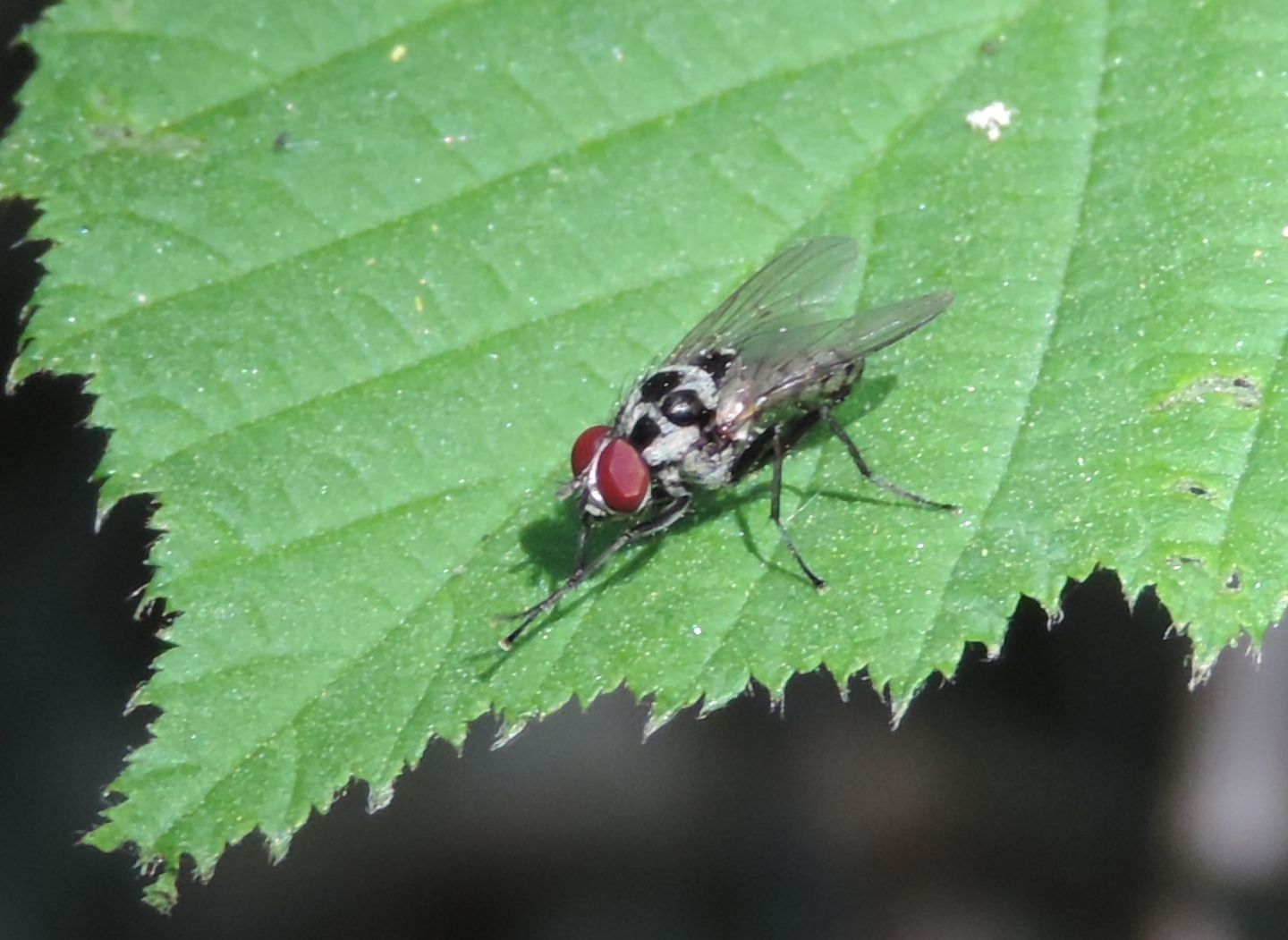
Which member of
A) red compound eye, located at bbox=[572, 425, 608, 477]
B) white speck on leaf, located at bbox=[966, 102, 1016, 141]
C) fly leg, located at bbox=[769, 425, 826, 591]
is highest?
white speck on leaf, located at bbox=[966, 102, 1016, 141]

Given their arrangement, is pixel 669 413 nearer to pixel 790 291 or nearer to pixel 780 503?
pixel 780 503

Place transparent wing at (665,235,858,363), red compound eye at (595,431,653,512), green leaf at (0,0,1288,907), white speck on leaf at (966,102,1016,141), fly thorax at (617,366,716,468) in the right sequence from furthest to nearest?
white speck on leaf at (966,102,1016,141) < transparent wing at (665,235,858,363) < fly thorax at (617,366,716,468) < red compound eye at (595,431,653,512) < green leaf at (0,0,1288,907)

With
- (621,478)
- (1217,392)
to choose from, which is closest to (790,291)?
(621,478)

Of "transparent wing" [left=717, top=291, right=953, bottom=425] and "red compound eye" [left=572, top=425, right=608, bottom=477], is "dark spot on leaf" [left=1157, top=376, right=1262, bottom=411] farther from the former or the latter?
"red compound eye" [left=572, top=425, right=608, bottom=477]

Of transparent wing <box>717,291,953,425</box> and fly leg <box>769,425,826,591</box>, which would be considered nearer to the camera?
fly leg <box>769,425,826,591</box>

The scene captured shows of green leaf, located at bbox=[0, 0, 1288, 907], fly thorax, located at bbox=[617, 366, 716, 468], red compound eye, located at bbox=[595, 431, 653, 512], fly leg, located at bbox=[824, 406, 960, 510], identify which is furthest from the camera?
fly thorax, located at bbox=[617, 366, 716, 468]

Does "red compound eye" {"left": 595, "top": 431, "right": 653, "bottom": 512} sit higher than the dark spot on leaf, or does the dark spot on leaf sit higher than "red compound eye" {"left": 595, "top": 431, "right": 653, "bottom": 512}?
the dark spot on leaf

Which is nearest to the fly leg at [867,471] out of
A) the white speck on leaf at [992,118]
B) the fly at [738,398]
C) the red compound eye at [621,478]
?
the fly at [738,398]

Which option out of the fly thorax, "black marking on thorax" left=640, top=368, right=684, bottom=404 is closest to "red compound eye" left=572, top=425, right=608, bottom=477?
the fly thorax
